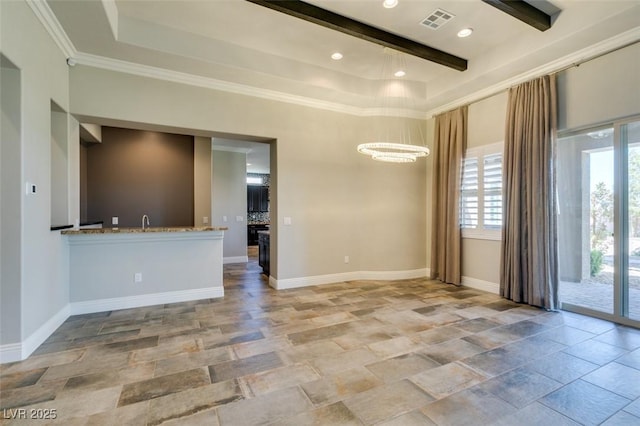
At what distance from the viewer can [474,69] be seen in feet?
15.1

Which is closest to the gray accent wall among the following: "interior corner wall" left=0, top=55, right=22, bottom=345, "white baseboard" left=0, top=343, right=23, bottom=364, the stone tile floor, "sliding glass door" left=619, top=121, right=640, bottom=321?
the stone tile floor

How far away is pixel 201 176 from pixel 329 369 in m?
5.13

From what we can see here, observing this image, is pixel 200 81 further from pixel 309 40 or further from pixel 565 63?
pixel 565 63

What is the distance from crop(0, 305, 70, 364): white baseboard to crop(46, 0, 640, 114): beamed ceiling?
3147 mm

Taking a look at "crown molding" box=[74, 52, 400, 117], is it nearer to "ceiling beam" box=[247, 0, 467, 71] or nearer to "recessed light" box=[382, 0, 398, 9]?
"ceiling beam" box=[247, 0, 467, 71]

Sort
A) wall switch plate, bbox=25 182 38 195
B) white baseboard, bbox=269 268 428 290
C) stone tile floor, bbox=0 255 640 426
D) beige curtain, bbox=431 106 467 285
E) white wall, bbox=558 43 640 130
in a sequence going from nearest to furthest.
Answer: stone tile floor, bbox=0 255 640 426, wall switch plate, bbox=25 182 38 195, white wall, bbox=558 43 640 130, white baseboard, bbox=269 268 428 290, beige curtain, bbox=431 106 467 285

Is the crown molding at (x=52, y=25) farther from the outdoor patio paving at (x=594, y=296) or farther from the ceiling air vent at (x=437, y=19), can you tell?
the outdoor patio paving at (x=594, y=296)

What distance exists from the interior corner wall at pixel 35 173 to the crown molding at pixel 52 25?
53mm

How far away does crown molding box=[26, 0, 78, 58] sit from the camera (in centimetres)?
281

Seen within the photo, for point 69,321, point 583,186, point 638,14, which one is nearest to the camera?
point 638,14

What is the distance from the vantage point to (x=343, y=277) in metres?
5.64

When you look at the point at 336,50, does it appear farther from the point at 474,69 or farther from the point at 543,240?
the point at 543,240

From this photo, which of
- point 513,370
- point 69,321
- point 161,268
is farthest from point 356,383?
point 69,321

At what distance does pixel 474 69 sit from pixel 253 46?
331 cm
